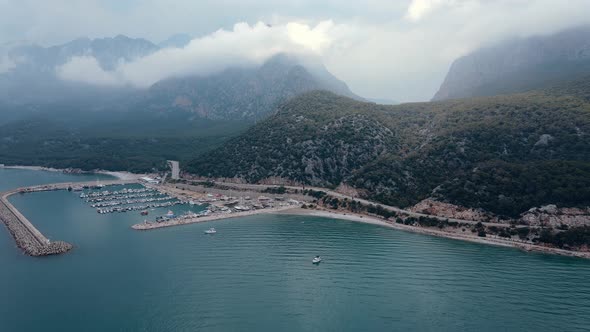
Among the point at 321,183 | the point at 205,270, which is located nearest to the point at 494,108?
the point at 321,183

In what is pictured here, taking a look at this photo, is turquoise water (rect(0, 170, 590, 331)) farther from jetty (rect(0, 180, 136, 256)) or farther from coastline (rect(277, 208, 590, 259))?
coastline (rect(277, 208, 590, 259))

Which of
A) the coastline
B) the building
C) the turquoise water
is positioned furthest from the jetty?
the building

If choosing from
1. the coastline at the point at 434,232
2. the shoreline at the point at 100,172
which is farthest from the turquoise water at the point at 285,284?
the shoreline at the point at 100,172

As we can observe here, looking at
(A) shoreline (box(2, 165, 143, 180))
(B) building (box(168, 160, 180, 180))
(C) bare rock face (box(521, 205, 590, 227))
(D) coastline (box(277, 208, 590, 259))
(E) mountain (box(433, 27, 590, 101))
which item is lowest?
(A) shoreline (box(2, 165, 143, 180))

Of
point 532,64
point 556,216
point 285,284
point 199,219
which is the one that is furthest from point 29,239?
point 532,64

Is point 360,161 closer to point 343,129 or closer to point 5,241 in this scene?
point 343,129

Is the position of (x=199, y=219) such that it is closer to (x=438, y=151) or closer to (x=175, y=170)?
(x=438, y=151)
